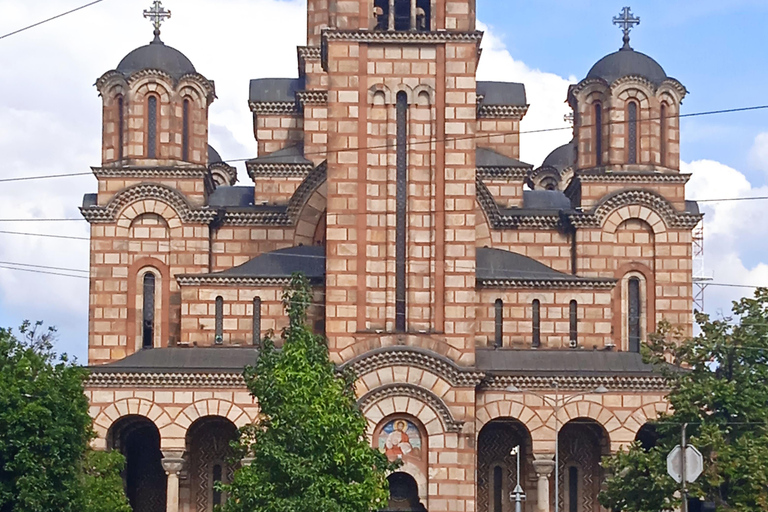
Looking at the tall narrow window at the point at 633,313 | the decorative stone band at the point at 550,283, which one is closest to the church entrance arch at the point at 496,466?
the decorative stone band at the point at 550,283

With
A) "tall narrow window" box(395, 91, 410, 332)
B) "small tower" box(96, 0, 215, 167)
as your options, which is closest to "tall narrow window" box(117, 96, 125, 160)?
"small tower" box(96, 0, 215, 167)

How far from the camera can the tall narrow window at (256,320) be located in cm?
5650

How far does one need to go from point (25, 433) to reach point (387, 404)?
1122 cm

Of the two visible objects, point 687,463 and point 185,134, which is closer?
point 687,463

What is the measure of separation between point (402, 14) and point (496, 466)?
1385 centimetres

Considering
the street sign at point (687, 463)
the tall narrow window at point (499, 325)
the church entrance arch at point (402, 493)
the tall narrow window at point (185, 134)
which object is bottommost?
the church entrance arch at point (402, 493)

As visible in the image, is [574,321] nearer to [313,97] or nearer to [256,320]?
[256,320]

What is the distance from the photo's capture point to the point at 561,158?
248ft

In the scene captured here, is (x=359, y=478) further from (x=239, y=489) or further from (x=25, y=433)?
(x=25, y=433)

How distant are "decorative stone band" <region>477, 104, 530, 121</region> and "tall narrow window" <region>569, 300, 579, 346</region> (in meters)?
9.95

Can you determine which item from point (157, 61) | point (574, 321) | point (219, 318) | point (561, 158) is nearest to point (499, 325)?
point (574, 321)

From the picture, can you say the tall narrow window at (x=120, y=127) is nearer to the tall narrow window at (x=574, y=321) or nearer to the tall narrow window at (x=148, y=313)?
the tall narrow window at (x=148, y=313)

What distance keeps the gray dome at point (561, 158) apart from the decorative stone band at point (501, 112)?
9.87 m

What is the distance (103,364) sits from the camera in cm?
5666
